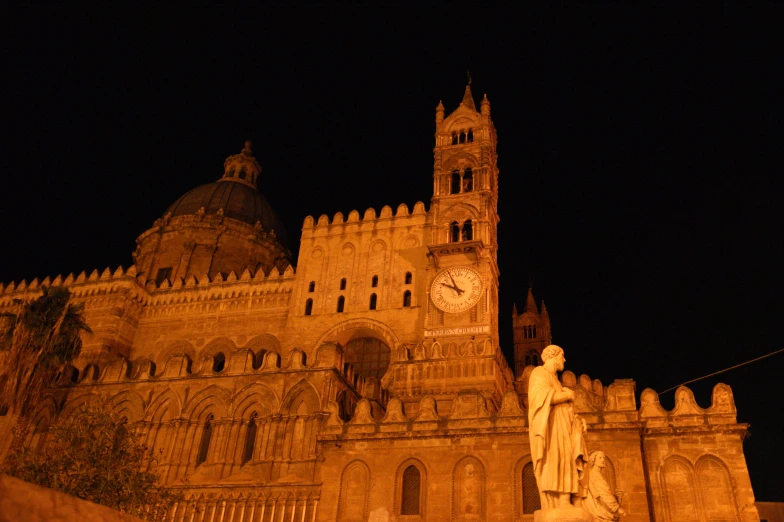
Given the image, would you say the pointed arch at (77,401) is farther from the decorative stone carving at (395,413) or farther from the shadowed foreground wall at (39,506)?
the shadowed foreground wall at (39,506)

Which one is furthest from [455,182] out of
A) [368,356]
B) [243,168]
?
[243,168]

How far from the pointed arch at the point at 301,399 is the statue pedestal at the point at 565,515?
17.2m

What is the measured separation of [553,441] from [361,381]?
21.0 m

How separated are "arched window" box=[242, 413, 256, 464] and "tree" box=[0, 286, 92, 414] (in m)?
9.89

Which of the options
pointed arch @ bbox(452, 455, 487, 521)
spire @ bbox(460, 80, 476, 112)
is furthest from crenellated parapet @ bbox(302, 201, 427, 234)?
pointed arch @ bbox(452, 455, 487, 521)

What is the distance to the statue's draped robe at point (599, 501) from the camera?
11125 millimetres

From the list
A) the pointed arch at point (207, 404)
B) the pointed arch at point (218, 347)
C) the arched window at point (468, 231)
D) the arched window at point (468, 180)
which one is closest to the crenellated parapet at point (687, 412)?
the pointed arch at point (207, 404)

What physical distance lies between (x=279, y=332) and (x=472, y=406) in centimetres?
2063

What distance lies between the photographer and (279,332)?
40.4m

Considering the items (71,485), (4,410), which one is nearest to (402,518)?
(71,485)

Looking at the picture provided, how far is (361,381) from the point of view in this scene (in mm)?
31188

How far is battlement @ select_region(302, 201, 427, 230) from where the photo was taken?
41.3 meters

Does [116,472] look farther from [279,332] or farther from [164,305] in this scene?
[164,305]

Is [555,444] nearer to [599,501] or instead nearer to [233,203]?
[599,501]
